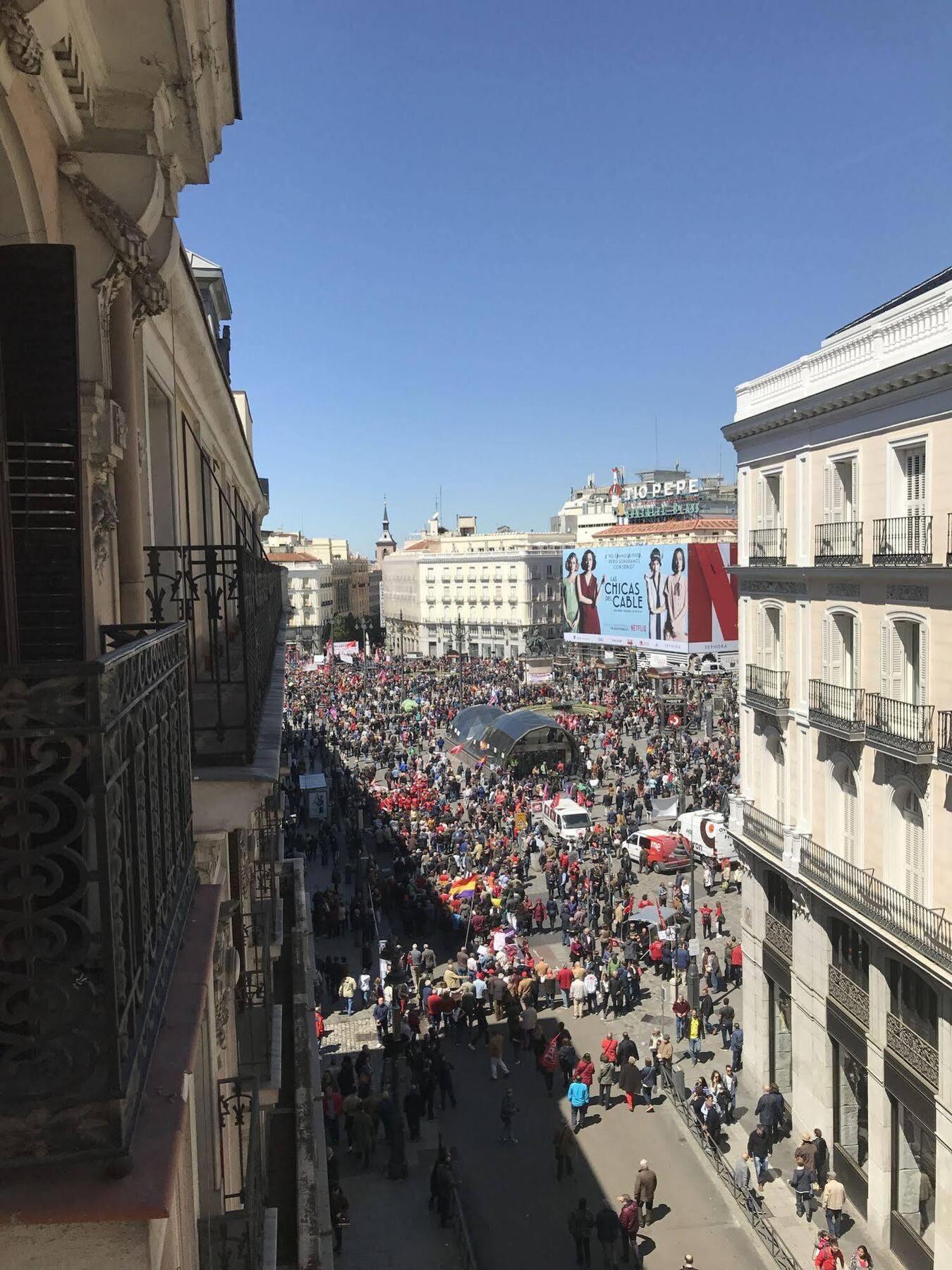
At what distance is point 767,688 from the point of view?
19.5 m

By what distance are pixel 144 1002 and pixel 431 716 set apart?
2090 inches

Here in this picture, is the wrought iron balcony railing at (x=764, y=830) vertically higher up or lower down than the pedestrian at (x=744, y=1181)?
higher up

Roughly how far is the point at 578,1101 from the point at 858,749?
299 inches

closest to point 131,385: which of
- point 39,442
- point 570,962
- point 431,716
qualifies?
point 39,442

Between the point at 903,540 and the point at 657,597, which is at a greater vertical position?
the point at 903,540

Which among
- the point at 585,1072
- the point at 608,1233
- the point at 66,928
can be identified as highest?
the point at 66,928

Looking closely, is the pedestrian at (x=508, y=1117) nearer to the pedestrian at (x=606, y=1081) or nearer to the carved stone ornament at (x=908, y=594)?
the pedestrian at (x=606, y=1081)

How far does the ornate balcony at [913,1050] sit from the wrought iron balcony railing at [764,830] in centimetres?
407

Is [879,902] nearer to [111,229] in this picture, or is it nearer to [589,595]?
[111,229]

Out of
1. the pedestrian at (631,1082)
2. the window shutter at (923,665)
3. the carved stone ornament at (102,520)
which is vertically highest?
the carved stone ornament at (102,520)

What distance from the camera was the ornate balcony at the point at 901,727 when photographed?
1459cm

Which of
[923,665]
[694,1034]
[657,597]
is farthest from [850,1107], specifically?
[657,597]

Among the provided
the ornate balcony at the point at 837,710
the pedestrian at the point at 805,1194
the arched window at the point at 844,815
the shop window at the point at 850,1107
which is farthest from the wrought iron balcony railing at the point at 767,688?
the pedestrian at the point at 805,1194

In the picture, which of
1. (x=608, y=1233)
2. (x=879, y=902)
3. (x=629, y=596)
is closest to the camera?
(x=608, y=1233)
